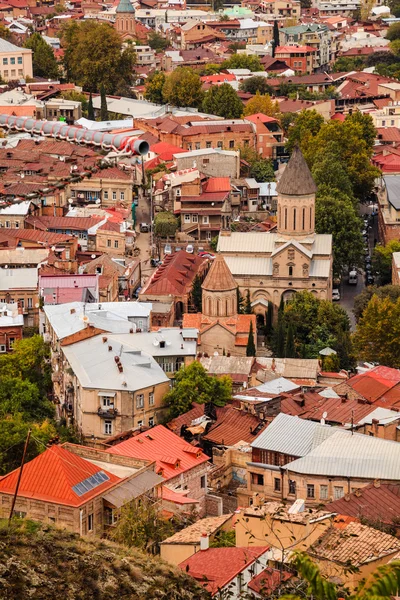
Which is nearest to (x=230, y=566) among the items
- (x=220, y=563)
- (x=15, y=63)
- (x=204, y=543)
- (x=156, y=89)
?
(x=220, y=563)

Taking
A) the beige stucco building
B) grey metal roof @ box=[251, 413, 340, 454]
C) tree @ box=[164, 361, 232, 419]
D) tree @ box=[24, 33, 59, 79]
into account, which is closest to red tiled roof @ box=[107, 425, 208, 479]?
grey metal roof @ box=[251, 413, 340, 454]

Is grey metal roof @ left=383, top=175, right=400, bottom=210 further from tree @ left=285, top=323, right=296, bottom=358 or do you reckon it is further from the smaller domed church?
the smaller domed church

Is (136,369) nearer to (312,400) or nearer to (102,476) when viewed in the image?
(312,400)

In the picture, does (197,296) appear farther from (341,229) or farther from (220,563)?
(220,563)

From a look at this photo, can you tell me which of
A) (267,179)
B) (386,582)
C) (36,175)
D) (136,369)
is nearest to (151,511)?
(136,369)

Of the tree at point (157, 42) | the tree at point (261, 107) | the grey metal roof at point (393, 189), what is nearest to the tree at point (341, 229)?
the grey metal roof at point (393, 189)

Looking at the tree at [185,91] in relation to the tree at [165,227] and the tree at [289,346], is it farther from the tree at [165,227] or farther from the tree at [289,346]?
the tree at [289,346]
